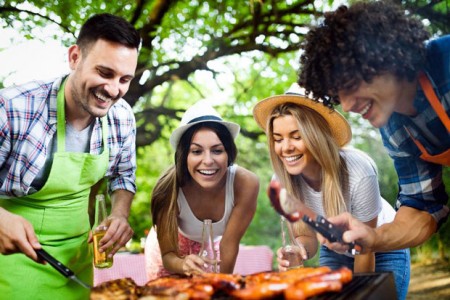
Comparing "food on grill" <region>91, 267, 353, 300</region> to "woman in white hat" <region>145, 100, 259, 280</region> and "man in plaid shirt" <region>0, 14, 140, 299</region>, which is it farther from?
"woman in white hat" <region>145, 100, 259, 280</region>

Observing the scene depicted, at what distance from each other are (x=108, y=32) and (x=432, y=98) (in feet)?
3.74

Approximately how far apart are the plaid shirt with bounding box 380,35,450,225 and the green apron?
1.07 metres

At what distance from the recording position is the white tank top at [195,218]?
2373 mm

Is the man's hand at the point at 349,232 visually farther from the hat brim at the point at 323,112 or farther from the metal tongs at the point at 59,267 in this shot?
the metal tongs at the point at 59,267

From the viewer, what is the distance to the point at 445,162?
184 centimetres

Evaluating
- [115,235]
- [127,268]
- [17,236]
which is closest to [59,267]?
[17,236]

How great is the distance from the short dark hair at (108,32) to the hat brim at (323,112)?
586mm

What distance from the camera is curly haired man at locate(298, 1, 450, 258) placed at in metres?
1.70

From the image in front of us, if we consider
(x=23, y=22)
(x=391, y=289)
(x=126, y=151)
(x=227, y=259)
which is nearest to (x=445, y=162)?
(x=391, y=289)

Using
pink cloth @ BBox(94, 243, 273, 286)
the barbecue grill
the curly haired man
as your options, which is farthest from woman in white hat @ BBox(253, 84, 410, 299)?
pink cloth @ BBox(94, 243, 273, 286)

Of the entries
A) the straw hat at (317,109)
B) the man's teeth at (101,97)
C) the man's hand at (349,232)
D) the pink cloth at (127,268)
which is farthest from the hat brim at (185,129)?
the pink cloth at (127,268)

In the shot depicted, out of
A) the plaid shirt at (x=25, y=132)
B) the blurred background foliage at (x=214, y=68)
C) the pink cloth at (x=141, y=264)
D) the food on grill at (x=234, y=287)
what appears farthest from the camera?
the pink cloth at (x=141, y=264)

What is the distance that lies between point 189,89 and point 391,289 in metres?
1.96

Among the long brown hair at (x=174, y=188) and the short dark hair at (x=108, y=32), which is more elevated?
the short dark hair at (x=108, y=32)
